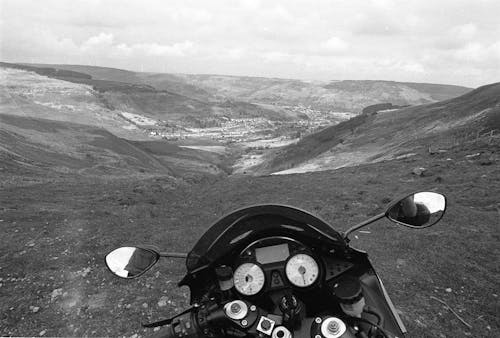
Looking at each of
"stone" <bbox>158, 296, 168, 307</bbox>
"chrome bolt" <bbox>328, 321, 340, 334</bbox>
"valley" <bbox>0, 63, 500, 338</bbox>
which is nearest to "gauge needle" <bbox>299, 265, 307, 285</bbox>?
"chrome bolt" <bbox>328, 321, 340, 334</bbox>

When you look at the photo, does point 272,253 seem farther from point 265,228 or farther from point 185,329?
point 185,329

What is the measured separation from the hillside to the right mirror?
28.0 meters

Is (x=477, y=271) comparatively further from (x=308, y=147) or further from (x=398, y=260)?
(x=308, y=147)

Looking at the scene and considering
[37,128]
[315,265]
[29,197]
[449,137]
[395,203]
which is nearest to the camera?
[315,265]

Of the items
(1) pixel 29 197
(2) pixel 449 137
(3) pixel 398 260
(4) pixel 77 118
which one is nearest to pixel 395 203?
(3) pixel 398 260

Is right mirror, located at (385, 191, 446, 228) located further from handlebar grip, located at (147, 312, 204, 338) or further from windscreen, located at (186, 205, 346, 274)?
handlebar grip, located at (147, 312, 204, 338)

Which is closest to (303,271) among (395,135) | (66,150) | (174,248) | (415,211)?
(415,211)

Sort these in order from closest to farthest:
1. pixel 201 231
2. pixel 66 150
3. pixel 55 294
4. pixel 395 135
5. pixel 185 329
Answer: pixel 185 329 → pixel 55 294 → pixel 201 231 → pixel 395 135 → pixel 66 150

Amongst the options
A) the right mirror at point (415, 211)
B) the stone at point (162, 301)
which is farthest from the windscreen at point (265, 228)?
the stone at point (162, 301)

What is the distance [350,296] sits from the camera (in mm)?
2902

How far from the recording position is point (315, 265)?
289 cm

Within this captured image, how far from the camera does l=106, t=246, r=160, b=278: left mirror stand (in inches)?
127

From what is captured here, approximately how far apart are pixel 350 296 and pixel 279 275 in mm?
547

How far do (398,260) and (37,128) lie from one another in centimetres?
6922
